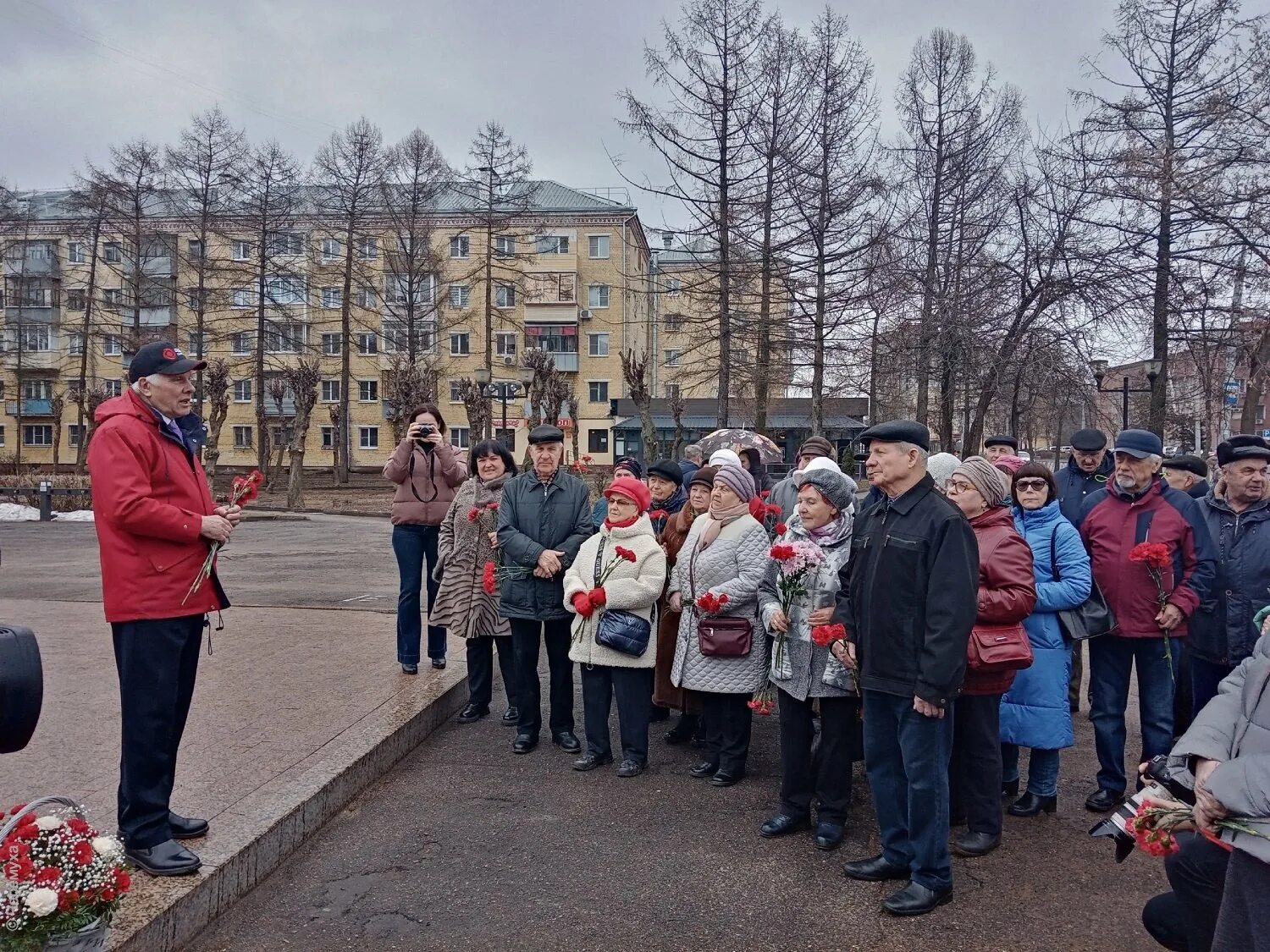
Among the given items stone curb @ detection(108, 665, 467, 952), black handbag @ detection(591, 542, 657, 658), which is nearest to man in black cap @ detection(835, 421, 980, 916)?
black handbag @ detection(591, 542, 657, 658)

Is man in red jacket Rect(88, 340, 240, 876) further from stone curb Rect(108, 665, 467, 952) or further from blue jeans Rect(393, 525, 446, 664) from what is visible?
blue jeans Rect(393, 525, 446, 664)

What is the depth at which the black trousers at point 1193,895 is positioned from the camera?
8.86 feet

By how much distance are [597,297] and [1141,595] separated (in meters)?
55.1

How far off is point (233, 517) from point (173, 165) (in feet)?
142

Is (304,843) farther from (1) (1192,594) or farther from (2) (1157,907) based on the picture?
(1) (1192,594)

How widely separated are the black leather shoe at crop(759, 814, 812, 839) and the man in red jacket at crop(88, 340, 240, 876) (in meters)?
2.63

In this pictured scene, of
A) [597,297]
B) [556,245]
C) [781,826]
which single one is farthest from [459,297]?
[781,826]

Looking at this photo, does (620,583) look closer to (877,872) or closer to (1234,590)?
(877,872)

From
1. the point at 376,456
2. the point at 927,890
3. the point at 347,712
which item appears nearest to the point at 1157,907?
the point at 927,890

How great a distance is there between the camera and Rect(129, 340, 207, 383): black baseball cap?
3.60 meters

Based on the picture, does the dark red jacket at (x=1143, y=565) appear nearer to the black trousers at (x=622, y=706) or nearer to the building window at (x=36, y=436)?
the black trousers at (x=622, y=706)

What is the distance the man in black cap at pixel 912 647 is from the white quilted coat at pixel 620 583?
5.26ft

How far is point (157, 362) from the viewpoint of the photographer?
361 cm

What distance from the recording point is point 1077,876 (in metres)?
4.05
